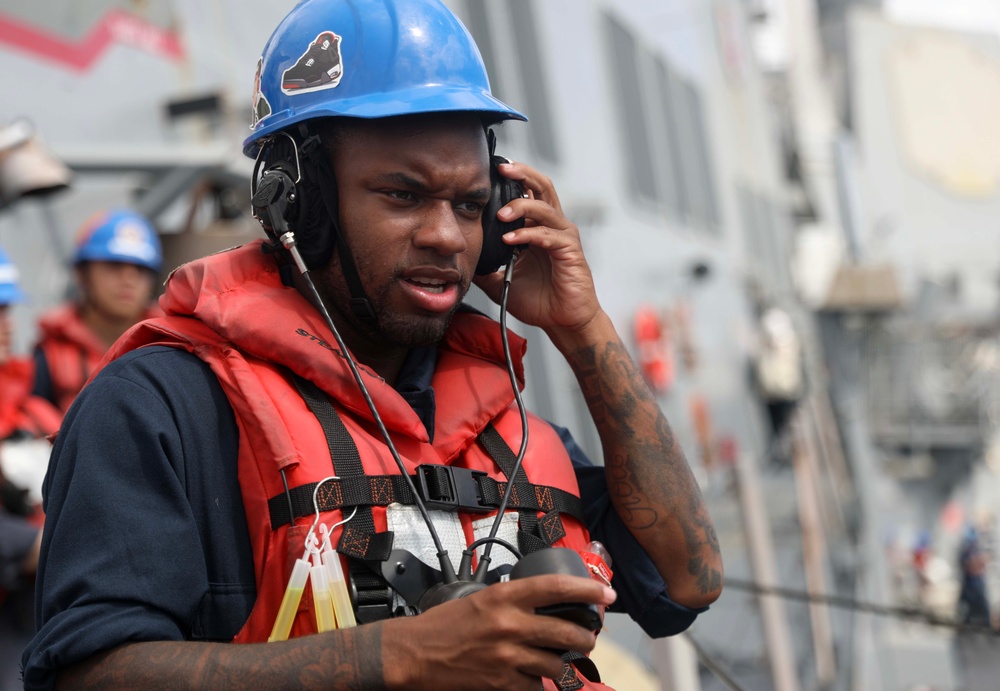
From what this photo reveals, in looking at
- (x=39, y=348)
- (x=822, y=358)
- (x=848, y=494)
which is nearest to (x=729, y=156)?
(x=848, y=494)

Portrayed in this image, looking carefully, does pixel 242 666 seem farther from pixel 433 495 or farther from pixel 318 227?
pixel 318 227

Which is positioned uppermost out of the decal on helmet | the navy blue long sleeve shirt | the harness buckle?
the decal on helmet

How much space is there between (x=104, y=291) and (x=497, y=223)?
3.07 m

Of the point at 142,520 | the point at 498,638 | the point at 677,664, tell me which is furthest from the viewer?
the point at 677,664

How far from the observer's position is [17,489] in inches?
140

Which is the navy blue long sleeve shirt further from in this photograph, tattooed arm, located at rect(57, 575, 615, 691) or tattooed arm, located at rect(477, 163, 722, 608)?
tattooed arm, located at rect(477, 163, 722, 608)

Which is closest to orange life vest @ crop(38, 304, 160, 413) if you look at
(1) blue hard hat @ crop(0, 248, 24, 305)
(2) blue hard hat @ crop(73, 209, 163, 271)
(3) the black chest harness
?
(1) blue hard hat @ crop(0, 248, 24, 305)

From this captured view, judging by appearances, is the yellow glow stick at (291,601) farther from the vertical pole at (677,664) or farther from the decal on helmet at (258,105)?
the vertical pole at (677,664)

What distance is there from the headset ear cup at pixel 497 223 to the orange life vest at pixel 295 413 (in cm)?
21

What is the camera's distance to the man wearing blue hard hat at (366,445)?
1.45m

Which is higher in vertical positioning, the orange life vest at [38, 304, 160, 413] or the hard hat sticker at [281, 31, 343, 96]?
the hard hat sticker at [281, 31, 343, 96]

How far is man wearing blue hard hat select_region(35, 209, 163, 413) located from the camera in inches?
172

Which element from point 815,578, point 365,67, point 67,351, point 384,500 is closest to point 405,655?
point 384,500

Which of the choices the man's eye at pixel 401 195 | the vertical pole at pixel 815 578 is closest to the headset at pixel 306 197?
the man's eye at pixel 401 195
